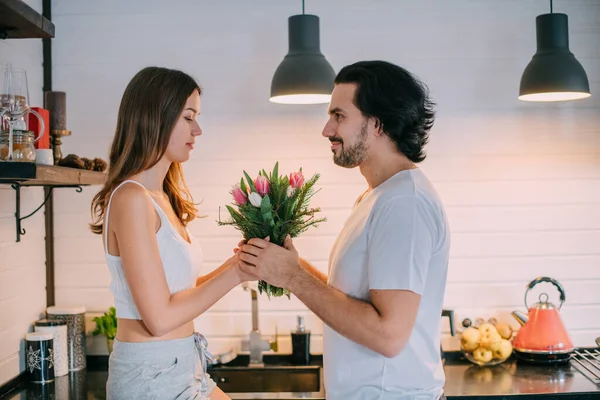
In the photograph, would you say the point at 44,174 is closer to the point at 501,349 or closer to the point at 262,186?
the point at 262,186

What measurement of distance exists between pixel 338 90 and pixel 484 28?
1529 mm

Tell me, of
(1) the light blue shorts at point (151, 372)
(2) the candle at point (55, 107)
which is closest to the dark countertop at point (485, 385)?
(1) the light blue shorts at point (151, 372)

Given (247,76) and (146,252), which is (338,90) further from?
(247,76)

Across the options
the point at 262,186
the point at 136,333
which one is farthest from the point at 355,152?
the point at 136,333

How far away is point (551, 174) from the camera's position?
135 inches

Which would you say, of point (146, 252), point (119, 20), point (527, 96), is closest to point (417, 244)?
point (146, 252)

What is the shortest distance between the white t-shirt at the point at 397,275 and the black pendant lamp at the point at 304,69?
79cm

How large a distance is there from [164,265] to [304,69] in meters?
1.06

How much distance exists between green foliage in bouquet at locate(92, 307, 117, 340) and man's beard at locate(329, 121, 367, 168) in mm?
1617

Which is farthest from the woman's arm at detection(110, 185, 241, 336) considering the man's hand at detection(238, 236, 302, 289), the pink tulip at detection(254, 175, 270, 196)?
the pink tulip at detection(254, 175, 270, 196)

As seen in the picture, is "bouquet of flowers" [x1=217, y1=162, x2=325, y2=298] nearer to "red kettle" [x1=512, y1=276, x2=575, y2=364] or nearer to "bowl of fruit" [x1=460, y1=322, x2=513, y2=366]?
"bowl of fruit" [x1=460, y1=322, x2=513, y2=366]

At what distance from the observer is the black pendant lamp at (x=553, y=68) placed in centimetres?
287

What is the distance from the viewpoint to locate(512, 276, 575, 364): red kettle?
10.3ft

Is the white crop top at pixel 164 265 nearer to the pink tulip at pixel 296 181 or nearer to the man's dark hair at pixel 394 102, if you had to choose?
the pink tulip at pixel 296 181
